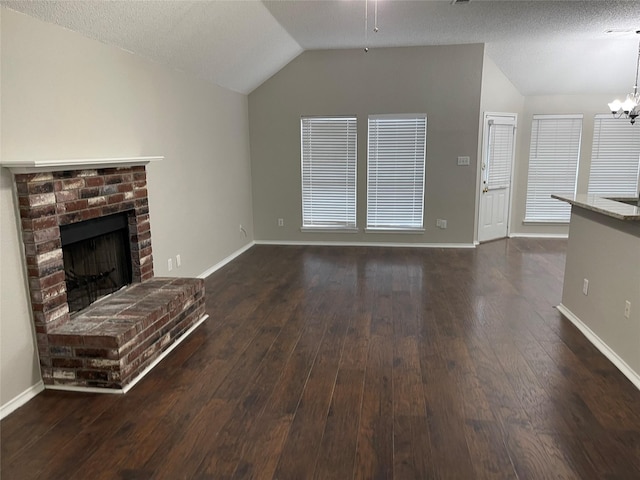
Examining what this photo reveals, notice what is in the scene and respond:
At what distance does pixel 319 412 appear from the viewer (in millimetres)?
2465

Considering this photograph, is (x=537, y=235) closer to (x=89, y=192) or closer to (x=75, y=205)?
(x=89, y=192)

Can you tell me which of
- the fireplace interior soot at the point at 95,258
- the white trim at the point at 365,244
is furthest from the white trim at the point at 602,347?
the fireplace interior soot at the point at 95,258

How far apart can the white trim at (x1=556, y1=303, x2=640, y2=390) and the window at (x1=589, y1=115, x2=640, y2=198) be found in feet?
13.6

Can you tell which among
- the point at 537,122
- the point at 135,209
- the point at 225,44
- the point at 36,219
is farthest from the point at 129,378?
the point at 537,122

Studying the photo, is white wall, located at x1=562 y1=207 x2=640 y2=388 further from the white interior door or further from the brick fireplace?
the brick fireplace

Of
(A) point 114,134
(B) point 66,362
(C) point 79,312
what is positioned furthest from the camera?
(A) point 114,134

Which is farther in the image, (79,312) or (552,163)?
(552,163)

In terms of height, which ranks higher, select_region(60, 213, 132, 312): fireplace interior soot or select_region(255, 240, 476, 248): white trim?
select_region(60, 213, 132, 312): fireplace interior soot

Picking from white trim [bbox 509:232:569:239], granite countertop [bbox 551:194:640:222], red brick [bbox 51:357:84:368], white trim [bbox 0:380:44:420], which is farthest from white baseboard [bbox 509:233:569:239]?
white trim [bbox 0:380:44:420]

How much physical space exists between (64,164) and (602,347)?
381cm

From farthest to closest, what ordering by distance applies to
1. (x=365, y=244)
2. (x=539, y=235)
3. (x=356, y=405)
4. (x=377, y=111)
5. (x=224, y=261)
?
(x=539, y=235) → (x=365, y=244) → (x=377, y=111) → (x=224, y=261) → (x=356, y=405)

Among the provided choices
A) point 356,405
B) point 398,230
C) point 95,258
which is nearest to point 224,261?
point 95,258

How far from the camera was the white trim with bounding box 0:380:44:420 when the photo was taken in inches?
95.5

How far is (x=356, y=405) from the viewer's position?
99.7 inches
